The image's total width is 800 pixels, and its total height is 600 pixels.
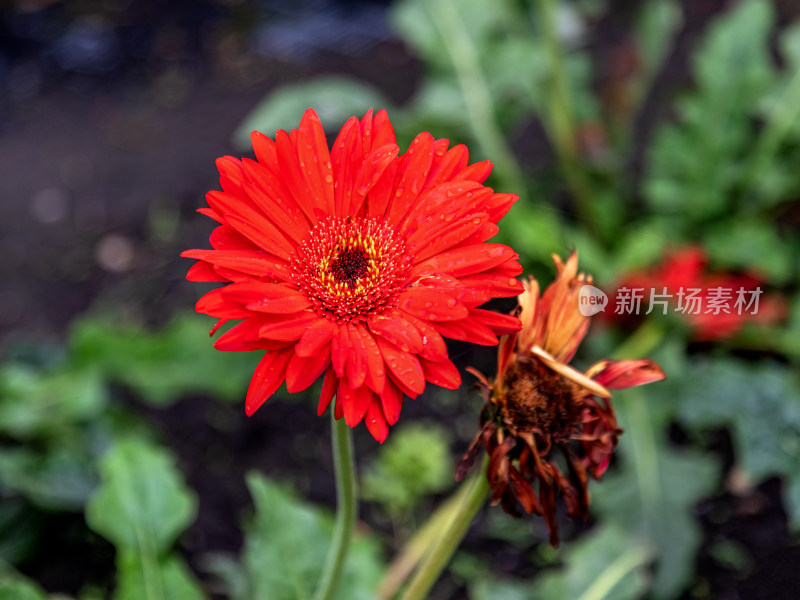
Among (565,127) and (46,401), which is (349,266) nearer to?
(46,401)

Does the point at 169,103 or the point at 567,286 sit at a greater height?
the point at 169,103

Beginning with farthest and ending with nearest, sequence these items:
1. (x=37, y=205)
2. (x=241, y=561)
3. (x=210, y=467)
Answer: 1. (x=37, y=205)
2. (x=210, y=467)
3. (x=241, y=561)

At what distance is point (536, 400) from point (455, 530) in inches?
12.1

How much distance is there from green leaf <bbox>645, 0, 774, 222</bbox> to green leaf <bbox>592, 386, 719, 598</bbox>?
81cm

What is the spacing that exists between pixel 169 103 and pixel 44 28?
2.74 ft

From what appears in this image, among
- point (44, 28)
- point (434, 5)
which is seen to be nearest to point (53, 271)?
point (44, 28)

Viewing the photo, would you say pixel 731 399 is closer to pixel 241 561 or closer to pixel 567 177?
pixel 567 177

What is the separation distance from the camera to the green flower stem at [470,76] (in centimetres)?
268

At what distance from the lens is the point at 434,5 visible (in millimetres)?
2719

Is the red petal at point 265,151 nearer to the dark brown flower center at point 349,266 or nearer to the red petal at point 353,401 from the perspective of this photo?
the dark brown flower center at point 349,266

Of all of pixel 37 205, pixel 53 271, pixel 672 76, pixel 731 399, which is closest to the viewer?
pixel 731 399

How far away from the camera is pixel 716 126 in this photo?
8.51 ft

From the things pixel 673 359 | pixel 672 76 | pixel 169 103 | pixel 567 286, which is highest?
pixel 169 103

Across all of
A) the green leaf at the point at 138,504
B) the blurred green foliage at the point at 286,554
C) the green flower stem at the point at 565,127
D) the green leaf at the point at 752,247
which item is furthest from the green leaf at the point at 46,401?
the green leaf at the point at 752,247
